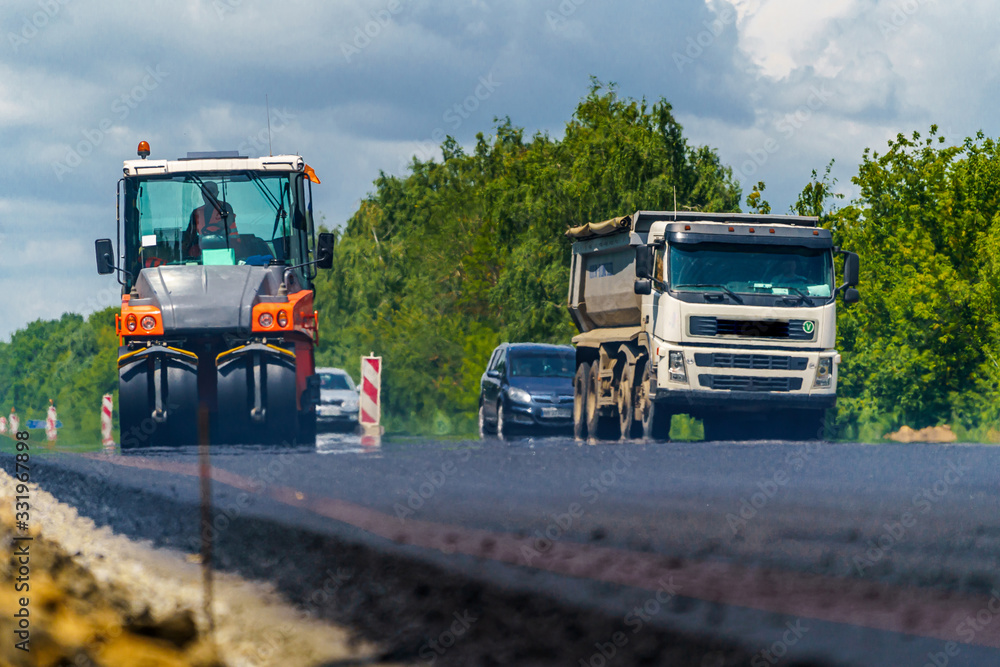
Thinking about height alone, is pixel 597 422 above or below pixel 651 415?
below

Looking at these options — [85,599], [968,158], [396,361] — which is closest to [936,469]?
[85,599]

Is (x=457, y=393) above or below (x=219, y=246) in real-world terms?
below

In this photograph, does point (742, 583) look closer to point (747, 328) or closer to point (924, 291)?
point (747, 328)

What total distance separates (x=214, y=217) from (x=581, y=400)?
8204mm

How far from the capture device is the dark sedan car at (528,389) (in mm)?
25594

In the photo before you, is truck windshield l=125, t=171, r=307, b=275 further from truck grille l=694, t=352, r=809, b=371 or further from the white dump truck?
truck grille l=694, t=352, r=809, b=371

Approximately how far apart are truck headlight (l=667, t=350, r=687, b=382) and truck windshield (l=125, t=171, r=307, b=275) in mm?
5388

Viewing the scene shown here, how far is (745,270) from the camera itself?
69.6ft

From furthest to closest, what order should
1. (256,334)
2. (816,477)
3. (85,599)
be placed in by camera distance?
1. (256,334)
2. (816,477)
3. (85,599)

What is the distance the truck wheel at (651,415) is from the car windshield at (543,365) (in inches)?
178

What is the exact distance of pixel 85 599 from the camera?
650 centimetres

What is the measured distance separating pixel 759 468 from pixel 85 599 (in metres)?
A: 9.47

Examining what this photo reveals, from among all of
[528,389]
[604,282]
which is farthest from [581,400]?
Result: [604,282]

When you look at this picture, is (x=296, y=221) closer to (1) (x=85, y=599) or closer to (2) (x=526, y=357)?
(2) (x=526, y=357)
